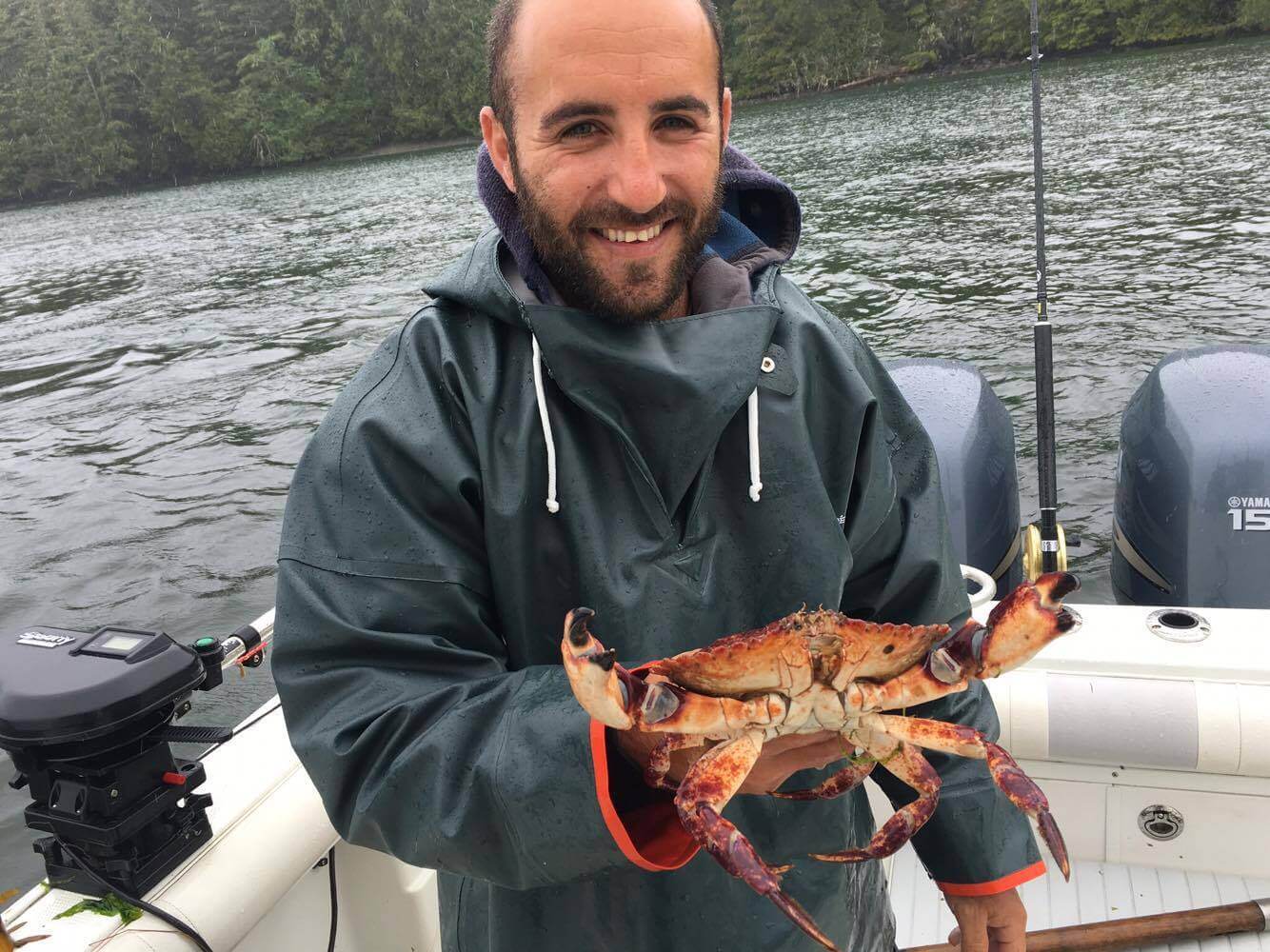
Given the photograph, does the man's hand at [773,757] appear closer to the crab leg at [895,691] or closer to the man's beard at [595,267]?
the crab leg at [895,691]

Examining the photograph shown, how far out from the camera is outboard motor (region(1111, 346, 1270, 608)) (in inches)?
150

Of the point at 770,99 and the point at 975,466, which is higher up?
the point at 770,99

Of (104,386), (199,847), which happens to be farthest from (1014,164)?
(199,847)

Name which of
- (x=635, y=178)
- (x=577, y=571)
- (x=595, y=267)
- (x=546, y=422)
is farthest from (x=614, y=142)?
(x=577, y=571)

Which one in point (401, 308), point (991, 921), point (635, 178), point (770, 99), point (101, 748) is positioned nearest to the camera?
point (635, 178)

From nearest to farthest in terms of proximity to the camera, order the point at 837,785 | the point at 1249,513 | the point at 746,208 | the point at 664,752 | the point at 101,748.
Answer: the point at 664,752, the point at 837,785, the point at 101,748, the point at 746,208, the point at 1249,513

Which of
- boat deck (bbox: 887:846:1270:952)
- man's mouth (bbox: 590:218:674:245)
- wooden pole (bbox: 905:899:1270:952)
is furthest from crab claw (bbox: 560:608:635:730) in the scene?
boat deck (bbox: 887:846:1270:952)

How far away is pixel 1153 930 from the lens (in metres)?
2.87

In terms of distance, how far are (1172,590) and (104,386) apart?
41.9 feet

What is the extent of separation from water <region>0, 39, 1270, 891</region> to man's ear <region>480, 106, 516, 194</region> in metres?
4.99

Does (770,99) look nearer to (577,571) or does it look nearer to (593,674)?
(577,571)

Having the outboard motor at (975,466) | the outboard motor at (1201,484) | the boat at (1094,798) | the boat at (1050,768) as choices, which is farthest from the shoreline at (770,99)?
the boat at (1094,798)

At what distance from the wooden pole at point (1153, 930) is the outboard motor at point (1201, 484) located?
1252mm

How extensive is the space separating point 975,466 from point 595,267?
295 centimetres
